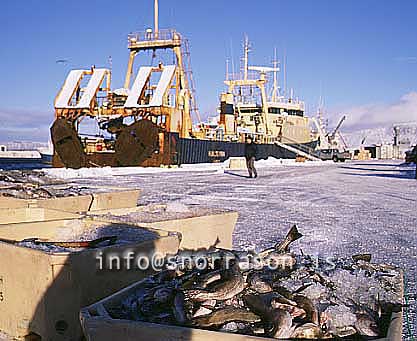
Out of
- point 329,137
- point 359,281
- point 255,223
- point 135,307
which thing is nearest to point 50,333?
point 135,307

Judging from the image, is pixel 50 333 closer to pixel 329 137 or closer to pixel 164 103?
pixel 164 103

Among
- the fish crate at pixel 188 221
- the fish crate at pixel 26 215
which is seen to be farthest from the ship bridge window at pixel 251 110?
the fish crate at pixel 26 215

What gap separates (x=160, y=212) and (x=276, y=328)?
2.85 metres

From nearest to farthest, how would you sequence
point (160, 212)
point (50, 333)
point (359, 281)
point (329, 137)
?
point (359, 281)
point (50, 333)
point (160, 212)
point (329, 137)

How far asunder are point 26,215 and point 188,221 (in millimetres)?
1499

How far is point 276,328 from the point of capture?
166 cm

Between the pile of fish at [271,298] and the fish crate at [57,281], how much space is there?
0.42 metres

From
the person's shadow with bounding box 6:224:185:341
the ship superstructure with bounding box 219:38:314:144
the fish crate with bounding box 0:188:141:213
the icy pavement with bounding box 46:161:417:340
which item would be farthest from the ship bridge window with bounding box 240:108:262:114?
the person's shadow with bounding box 6:224:185:341

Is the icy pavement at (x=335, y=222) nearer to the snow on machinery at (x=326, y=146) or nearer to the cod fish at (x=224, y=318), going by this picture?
the cod fish at (x=224, y=318)

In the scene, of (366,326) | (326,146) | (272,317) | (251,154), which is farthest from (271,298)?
(326,146)

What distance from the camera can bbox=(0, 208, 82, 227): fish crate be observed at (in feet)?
13.3

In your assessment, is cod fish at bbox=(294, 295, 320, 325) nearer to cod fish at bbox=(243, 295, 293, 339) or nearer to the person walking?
cod fish at bbox=(243, 295, 293, 339)

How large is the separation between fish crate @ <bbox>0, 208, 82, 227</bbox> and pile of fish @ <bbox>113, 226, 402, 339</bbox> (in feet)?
6.52

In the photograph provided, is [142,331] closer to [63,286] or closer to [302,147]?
[63,286]
